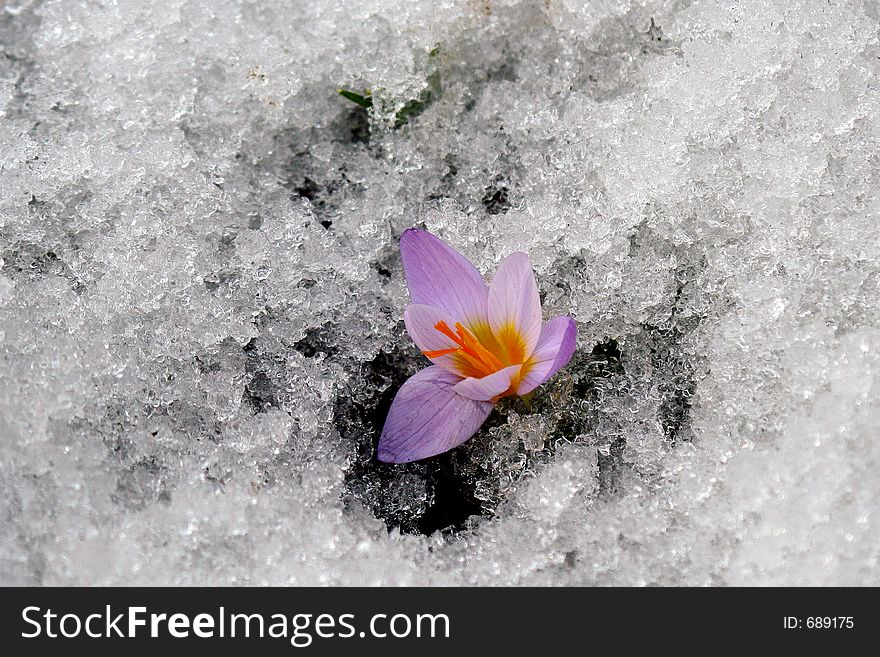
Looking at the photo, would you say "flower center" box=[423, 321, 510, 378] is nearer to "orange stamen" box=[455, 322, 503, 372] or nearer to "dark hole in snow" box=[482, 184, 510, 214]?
"orange stamen" box=[455, 322, 503, 372]

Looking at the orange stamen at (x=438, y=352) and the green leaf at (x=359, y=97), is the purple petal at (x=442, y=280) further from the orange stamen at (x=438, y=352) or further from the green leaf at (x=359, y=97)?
the green leaf at (x=359, y=97)

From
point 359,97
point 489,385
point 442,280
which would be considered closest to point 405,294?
point 442,280

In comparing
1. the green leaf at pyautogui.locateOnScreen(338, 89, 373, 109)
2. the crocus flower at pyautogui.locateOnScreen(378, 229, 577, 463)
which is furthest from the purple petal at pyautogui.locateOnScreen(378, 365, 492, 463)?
the green leaf at pyautogui.locateOnScreen(338, 89, 373, 109)

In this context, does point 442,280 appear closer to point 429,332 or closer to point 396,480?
point 429,332

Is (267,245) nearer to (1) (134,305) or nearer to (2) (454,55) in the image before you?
(1) (134,305)

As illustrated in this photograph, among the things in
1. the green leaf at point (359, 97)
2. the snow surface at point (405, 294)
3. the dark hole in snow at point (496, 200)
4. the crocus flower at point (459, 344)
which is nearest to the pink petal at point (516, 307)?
the crocus flower at point (459, 344)
